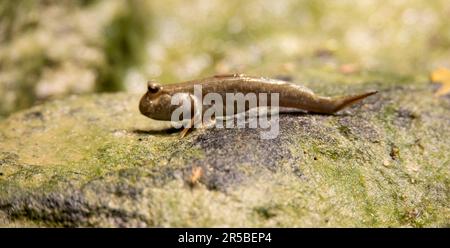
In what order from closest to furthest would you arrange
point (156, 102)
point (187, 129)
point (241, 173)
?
point (241, 173) < point (187, 129) < point (156, 102)

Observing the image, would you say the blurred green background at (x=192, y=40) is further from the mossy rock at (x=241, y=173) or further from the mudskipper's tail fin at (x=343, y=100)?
the mossy rock at (x=241, y=173)

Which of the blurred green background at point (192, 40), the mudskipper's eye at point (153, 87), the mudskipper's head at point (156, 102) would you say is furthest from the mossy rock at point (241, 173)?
the blurred green background at point (192, 40)

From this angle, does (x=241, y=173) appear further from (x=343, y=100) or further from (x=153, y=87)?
(x=343, y=100)

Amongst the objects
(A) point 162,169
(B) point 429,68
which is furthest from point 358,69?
(A) point 162,169

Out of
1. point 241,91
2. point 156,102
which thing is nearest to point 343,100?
point 241,91

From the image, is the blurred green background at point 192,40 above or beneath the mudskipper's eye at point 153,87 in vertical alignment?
above

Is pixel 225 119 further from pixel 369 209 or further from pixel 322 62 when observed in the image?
pixel 322 62
